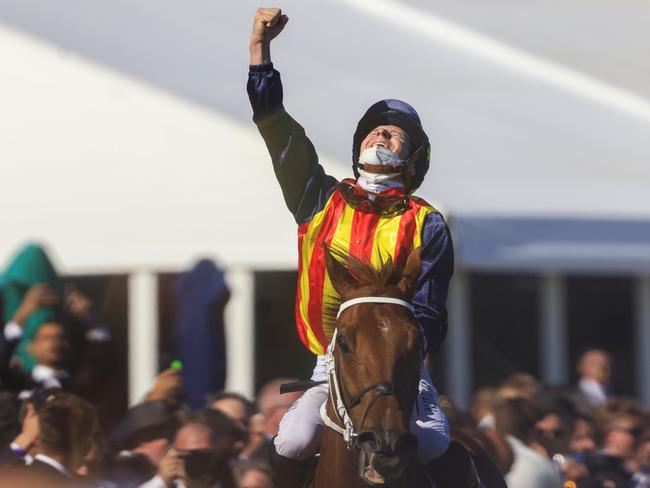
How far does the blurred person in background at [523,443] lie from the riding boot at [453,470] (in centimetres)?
209

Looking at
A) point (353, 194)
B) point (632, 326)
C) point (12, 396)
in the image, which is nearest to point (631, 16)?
point (632, 326)

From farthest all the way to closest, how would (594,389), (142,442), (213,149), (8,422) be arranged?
(594,389), (213,149), (142,442), (8,422)

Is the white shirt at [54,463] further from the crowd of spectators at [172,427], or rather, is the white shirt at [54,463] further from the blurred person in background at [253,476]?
the blurred person in background at [253,476]

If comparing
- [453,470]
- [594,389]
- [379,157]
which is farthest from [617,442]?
[379,157]

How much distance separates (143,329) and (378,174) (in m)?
5.56

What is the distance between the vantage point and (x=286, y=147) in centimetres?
504

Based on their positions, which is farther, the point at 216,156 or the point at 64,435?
the point at 216,156

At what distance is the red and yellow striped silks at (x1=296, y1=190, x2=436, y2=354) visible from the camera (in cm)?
489

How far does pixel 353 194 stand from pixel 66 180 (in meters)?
5.67

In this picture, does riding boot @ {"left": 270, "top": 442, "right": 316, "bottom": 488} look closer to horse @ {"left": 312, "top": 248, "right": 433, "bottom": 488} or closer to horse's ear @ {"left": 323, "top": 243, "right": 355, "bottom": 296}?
horse @ {"left": 312, "top": 248, "right": 433, "bottom": 488}

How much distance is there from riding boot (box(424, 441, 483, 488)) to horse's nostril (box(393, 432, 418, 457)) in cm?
42

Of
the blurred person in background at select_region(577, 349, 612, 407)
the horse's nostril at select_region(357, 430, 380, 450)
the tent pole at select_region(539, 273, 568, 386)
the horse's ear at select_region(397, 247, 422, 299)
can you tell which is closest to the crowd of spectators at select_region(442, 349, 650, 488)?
the blurred person in background at select_region(577, 349, 612, 407)

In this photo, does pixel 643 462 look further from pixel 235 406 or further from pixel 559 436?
pixel 235 406

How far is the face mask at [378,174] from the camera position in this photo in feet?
16.1
